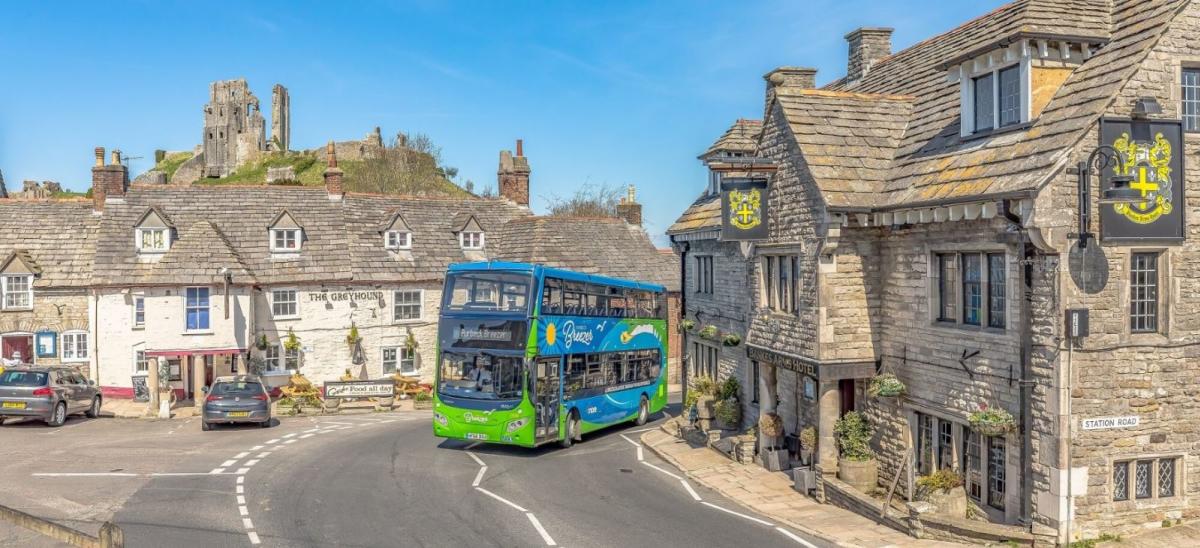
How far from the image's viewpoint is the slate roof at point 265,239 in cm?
3406

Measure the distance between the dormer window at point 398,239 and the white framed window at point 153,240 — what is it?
28.6ft

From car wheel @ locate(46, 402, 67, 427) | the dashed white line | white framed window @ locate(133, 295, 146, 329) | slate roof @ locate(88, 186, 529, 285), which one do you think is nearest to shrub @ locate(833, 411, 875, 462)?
the dashed white line

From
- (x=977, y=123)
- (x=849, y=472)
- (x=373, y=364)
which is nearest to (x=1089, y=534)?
(x=849, y=472)

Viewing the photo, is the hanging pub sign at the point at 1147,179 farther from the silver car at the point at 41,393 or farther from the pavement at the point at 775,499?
the silver car at the point at 41,393

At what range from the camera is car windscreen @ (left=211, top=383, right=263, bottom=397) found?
26.4m

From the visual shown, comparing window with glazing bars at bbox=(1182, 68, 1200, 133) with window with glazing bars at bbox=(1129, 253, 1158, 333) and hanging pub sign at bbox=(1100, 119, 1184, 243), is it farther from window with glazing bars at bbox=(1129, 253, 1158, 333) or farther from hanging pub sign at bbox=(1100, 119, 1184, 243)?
window with glazing bars at bbox=(1129, 253, 1158, 333)

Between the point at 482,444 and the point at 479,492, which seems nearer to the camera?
the point at 479,492

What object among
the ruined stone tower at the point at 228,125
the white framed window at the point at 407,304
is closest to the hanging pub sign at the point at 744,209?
the white framed window at the point at 407,304

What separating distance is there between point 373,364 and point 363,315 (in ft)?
7.04

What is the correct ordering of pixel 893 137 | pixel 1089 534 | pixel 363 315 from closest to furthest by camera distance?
1. pixel 1089 534
2. pixel 893 137
3. pixel 363 315

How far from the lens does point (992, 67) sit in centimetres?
1517

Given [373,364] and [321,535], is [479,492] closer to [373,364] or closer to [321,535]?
[321,535]

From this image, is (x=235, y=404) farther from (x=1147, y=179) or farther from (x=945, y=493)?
(x=1147, y=179)

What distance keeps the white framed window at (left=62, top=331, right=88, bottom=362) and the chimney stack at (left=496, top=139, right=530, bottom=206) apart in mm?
Answer: 20383
